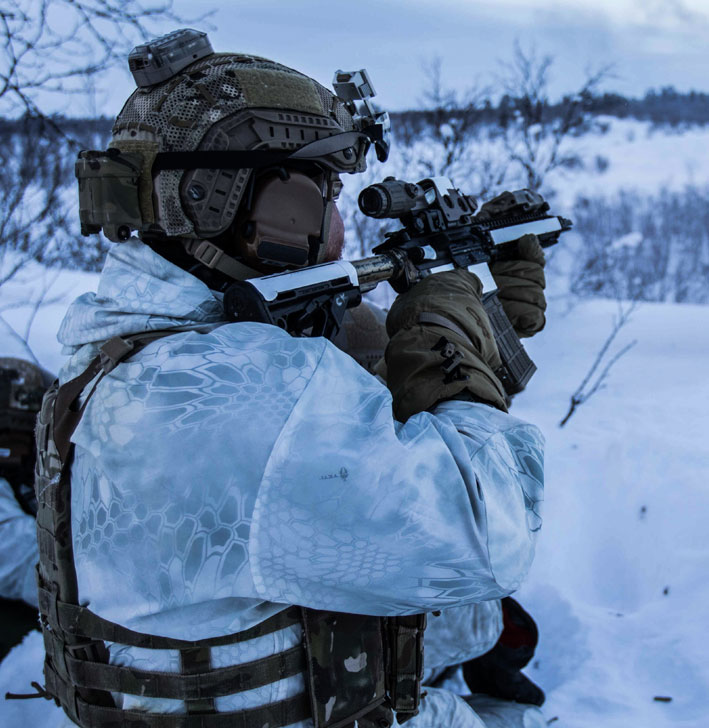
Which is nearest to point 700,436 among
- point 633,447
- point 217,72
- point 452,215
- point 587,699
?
point 633,447

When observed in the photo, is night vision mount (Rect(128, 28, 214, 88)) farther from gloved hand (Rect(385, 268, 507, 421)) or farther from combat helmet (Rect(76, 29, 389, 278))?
gloved hand (Rect(385, 268, 507, 421))

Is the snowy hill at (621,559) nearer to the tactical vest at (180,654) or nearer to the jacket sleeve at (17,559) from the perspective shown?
the jacket sleeve at (17,559)

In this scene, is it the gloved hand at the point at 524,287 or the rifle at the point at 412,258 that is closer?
the rifle at the point at 412,258

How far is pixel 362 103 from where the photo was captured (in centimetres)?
179

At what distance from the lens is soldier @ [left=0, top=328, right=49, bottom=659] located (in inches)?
110

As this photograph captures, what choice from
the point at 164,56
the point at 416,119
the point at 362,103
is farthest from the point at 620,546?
the point at 416,119

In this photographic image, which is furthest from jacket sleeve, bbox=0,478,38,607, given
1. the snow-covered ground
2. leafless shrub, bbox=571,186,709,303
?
leafless shrub, bbox=571,186,709,303

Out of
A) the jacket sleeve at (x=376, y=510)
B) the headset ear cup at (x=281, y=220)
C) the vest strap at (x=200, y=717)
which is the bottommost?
the vest strap at (x=200, y=717)

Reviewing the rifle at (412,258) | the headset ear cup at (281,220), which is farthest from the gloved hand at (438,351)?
the headset ear cup at (281,220)

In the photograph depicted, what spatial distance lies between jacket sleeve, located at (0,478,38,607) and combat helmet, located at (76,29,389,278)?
71.8 inches

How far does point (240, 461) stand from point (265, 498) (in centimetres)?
7

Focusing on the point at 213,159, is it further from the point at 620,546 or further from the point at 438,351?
the point at 620,546

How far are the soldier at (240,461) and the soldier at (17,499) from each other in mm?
1478

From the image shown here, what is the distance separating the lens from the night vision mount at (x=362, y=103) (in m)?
1.77
